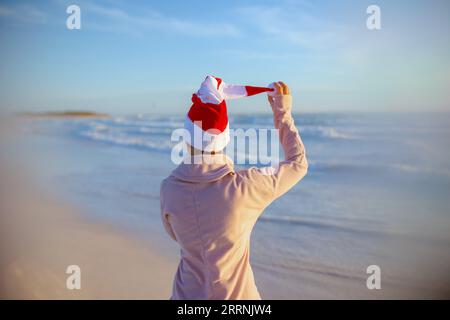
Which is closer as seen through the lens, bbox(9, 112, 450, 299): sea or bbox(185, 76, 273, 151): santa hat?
bbox(185, 76, 273, 151): santa hat

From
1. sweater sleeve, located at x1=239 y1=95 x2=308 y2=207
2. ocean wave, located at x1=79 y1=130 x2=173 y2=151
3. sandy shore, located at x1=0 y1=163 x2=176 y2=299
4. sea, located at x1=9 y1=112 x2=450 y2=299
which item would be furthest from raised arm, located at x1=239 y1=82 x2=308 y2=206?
ocean wave, located at x1=79 y1=130 x2=173 y2=151

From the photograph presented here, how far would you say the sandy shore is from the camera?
11.2ft

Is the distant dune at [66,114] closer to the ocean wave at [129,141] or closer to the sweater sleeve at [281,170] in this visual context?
the ocean wave at [129,141]

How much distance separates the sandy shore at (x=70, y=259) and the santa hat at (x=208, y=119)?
90.4 inches

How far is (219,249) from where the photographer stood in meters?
1.34

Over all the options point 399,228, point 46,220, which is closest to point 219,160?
point 399,228

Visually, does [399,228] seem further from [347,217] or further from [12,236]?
[12,236]

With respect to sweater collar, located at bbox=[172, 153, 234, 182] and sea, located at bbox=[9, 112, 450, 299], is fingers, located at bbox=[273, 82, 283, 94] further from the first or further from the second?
sea, located at bbox=[9, 112, 450, 299]

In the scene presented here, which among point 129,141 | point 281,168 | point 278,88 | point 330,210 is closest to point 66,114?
point 129,141

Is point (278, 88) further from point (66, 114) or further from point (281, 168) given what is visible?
point (66, 114)

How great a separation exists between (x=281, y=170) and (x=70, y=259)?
3161mm

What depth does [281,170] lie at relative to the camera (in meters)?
1.34

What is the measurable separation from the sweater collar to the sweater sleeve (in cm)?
6

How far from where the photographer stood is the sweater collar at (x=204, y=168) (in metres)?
1.30
